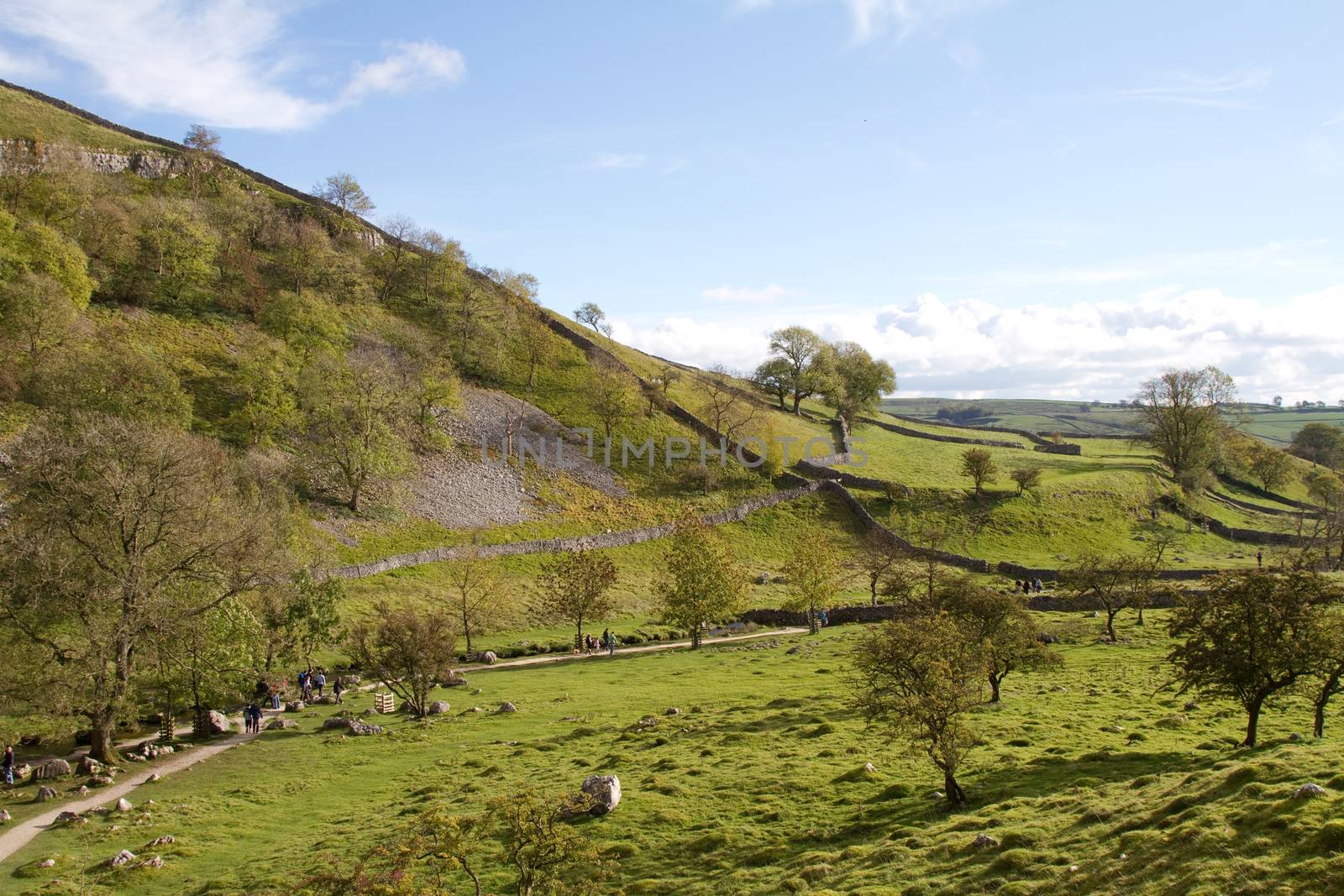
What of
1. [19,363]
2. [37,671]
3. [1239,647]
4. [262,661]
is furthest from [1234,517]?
[19,363]

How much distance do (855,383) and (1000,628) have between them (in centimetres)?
9181

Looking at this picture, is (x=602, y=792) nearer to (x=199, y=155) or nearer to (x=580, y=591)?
(x=580, y=591)

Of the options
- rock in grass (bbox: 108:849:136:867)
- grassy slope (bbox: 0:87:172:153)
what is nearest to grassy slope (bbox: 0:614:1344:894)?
rock in grass (bbox: 108:849:136:867)

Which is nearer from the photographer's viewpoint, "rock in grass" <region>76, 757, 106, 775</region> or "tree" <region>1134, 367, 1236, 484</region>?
"rock in grass" <region>76, 757, 106, 775</region>

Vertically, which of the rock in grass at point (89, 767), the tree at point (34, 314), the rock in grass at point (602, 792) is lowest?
the rock in grass at point (89, 767)

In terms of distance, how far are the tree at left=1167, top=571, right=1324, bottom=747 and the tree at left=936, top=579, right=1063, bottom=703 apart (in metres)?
7.97

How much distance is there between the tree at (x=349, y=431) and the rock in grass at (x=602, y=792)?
53506 millimetres

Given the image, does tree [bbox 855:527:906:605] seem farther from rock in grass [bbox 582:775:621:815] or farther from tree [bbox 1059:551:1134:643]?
rock in grass [bbox 582:775:621:815]

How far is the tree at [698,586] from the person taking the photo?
54.9 m

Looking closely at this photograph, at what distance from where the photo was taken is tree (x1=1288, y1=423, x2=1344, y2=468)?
449ft

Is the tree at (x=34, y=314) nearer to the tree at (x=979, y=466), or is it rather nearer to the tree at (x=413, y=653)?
the tree at (x=413, y=653)

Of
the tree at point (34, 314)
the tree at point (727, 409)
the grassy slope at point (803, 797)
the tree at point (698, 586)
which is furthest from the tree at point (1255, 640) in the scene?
the tree at point (34, 314)

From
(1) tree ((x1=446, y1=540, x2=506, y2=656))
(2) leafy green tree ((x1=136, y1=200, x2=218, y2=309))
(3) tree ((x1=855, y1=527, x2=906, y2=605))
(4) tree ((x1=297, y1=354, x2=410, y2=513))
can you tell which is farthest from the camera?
(2) leafy green tree ((x1=136, y1=200, x2=218, y2=309))

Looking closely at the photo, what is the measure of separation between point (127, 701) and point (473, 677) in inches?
708
